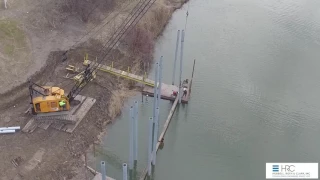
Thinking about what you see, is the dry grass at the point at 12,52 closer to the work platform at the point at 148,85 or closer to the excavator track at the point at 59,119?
the excavator track at the point at 59,119

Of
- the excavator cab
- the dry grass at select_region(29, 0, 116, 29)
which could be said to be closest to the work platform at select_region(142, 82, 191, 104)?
the excavator cab

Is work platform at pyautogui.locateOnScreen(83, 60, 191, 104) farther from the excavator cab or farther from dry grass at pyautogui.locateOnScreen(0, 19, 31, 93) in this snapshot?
the excavator cab

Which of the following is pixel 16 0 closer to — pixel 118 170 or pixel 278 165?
pixel 118 170

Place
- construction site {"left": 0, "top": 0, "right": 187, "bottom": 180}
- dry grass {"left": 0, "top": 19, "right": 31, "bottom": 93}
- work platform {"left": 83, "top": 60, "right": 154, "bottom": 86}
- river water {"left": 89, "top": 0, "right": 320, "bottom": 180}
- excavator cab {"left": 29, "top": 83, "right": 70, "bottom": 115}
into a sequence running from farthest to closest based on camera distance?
1. work platform {"left": 83, "top": 60, "right": 154, "bottom": 86}
2. dry grass {"left": 0, "top": 19, "right": 31, "bottom": 93}
3. river water {"left": 89, "top": 0, "right": 320, "bottom": 180}
4. excavator cab {"left": 29, "top": 83, "right": 70, "bottom": 115}
5. construction site {"left": 0, "top": 0, "right": 187, "bottom": 180}

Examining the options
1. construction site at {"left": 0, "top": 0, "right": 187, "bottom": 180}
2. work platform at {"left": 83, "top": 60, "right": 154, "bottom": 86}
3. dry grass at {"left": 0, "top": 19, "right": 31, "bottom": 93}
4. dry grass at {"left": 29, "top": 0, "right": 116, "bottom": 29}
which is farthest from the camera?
dry grass at {"left": 29, "top": 0, "right": 116, "bottom": 29}

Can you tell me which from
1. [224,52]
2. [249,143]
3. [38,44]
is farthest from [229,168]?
[38,44]

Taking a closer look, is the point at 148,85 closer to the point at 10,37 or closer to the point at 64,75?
the point at 64,75

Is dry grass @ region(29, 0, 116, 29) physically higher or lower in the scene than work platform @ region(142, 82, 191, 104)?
higher

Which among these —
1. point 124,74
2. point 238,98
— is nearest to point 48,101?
point 124,74

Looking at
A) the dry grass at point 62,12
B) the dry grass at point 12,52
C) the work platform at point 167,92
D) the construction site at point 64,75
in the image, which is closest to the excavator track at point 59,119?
the construction site at point 64,75
